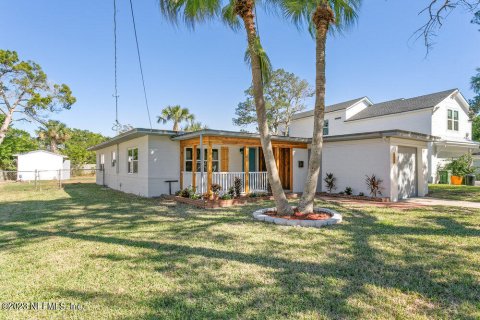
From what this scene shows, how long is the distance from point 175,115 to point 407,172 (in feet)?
80.8

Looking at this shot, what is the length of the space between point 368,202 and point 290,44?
8145 millimetres

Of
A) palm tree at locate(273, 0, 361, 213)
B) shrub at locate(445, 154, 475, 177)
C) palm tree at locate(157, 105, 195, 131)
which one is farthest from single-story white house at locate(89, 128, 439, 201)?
palm tree at locate(157, 105, 195, 131)

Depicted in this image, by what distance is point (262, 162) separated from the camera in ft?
47.0

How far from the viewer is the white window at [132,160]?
44.2ft

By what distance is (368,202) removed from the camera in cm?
1032

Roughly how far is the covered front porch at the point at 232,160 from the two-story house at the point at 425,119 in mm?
4114

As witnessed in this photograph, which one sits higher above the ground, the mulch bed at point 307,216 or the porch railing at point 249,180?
the porch railing at point 249,180

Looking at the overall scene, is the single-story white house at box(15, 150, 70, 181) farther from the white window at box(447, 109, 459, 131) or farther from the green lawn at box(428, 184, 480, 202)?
the white window at box(447, 109, 459, 131)

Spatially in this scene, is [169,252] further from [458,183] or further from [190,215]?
[458,183]

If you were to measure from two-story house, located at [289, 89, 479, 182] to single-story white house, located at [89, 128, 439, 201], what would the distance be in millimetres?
4109

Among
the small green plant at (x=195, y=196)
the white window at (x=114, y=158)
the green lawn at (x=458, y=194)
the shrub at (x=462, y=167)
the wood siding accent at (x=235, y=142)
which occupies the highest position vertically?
the wood siding accent at (x=235, y=142)

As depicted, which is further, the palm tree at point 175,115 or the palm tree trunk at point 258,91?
the palm tree at point 175,115

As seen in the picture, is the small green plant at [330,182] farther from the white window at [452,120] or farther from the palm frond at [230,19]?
the white window at [452,120]

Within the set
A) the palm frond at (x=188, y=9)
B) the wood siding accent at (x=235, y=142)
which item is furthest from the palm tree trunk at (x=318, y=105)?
the wood siding accent at (x=235, y=142)
